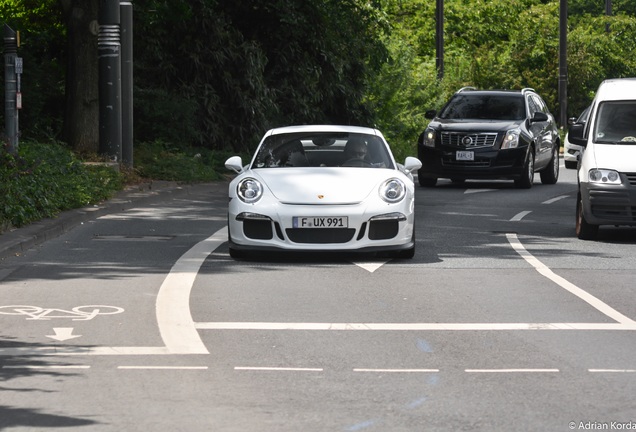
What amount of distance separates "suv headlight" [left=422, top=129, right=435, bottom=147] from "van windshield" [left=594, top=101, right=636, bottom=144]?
8499 millimetres

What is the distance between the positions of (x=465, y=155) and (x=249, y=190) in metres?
12.0

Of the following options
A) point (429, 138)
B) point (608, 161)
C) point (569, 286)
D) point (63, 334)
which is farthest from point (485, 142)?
point (63, 334)

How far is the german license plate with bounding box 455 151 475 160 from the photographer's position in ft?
82.3

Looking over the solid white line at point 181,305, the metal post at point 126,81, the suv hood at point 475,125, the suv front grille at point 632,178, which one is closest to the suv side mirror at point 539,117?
the suv hood at point 475,125

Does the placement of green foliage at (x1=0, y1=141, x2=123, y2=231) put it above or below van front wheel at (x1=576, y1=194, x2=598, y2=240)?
above

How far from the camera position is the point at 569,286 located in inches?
468

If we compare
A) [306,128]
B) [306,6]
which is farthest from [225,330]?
[306,6]

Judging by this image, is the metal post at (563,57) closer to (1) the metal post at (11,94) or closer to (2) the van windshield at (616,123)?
(1) the metal post at (11,94)

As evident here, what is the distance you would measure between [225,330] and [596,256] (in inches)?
243

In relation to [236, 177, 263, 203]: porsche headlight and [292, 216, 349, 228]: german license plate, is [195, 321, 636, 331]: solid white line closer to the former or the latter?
[292, 216, 349, 228]: german license plate

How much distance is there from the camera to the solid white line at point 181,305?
29.0ft

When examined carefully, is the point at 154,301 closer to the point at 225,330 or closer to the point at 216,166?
the point at 225,330

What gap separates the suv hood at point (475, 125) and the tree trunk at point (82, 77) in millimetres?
6119

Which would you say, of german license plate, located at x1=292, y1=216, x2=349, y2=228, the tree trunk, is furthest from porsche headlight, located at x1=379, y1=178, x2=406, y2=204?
the tree trunk
